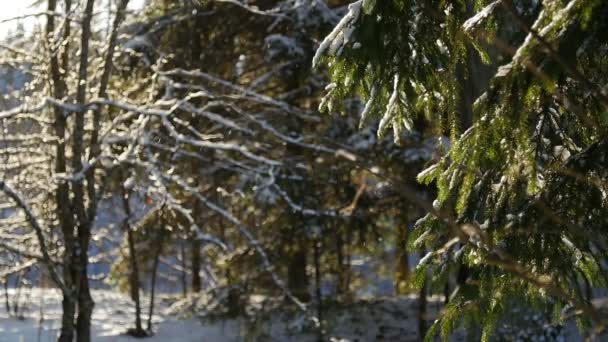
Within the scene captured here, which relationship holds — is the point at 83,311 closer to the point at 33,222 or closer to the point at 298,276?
the point at 33,222

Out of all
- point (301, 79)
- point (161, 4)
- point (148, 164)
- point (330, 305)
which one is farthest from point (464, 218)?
point (161, 4)

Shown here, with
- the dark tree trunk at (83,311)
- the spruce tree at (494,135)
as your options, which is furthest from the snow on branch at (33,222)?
the spruce tree at (494,135)

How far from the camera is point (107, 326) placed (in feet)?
33.8

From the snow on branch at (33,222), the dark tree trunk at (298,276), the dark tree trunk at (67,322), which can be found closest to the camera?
the snow on branch at (33,222)

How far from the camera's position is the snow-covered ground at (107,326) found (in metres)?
9.40

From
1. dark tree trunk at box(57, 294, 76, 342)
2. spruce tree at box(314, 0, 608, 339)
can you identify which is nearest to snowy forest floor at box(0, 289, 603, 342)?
dark tree trunk at box(57, 294, 76, 342)

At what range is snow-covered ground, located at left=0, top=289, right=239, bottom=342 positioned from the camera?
940cm

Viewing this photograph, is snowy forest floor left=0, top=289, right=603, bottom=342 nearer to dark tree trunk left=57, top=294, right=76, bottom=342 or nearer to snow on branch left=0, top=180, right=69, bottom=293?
dark tree trunk left=57, top=294, right=76, bottom=342

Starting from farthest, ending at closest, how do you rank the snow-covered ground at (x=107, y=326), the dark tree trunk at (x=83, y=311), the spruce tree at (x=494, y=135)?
the snow-covered ground at (x=107, y=326), the dark tree trunk at (x=83, y=311), the spruce tree at (x=494, y=135)

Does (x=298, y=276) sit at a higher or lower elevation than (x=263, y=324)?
higher

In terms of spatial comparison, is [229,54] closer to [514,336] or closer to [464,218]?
[514,336]

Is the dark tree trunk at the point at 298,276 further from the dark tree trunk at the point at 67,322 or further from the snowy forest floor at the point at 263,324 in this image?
the dark tree trunk at the point at 67,322

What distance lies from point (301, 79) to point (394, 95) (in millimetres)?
7034

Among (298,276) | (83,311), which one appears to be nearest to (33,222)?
(83,311)
